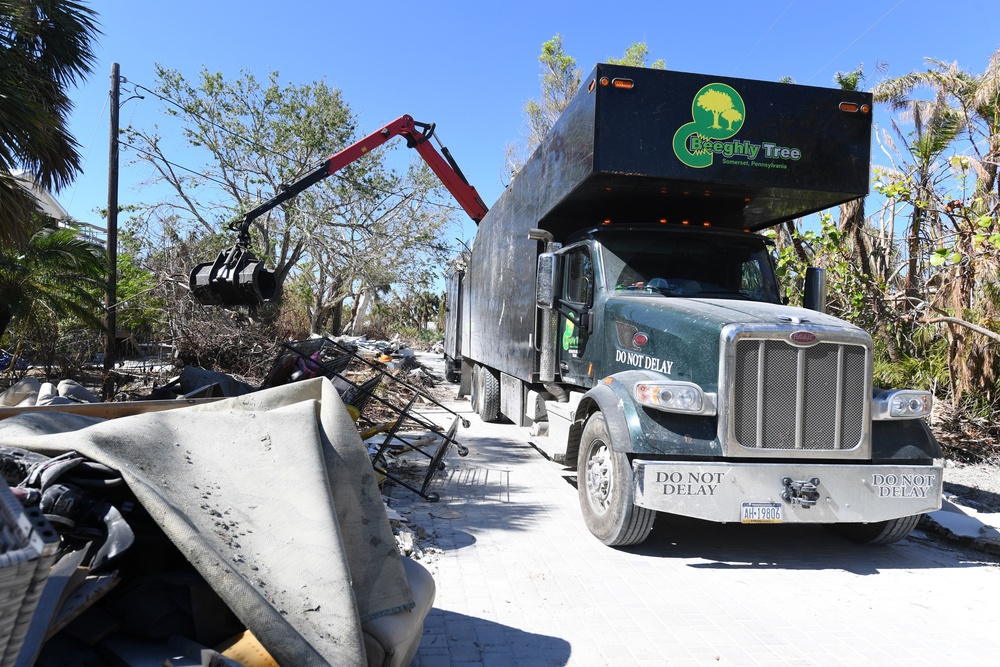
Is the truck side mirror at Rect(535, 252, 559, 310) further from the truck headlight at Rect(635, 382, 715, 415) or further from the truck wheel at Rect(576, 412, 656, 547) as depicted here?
the truck headlight at Rect(635, 382, 715, 415)

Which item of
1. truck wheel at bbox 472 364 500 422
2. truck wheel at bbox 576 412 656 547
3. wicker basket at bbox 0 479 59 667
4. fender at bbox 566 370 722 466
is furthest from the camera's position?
truck wheel at bbox 472 364 500 422

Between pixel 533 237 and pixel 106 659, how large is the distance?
230 inches

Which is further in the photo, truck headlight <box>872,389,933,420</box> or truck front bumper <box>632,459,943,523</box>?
truck headlight <box>872,389,933,420</box>

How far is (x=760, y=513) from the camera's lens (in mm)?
4688

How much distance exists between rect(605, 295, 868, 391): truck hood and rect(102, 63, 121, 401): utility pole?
9277 mm

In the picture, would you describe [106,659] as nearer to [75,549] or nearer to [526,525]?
[75,549]

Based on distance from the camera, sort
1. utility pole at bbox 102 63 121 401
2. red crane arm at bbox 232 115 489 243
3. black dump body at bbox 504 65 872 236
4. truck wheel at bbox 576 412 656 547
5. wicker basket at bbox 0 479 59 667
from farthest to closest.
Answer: utility pole at bbox 102 63 121 401 → red crane arm at bbox 232 115 489 243 → black dump body at bbox 504 65 872 236 → truck wheel at bbox 576 412 656 547 → wicker basket at bbox 0 479 59 667

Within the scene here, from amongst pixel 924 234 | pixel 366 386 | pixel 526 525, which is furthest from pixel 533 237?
pixel 924 234

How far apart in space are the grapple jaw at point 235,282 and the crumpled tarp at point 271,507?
5.01 meters

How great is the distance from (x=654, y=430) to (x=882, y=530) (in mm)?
2109

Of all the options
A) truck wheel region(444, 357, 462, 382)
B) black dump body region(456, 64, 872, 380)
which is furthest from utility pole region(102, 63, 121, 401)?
black dump body region(456, 64, 872, 380)

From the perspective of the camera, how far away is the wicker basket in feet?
4.94

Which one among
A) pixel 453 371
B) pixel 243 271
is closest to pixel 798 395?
pixel 243 271

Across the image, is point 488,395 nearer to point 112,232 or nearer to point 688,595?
point 688,595
